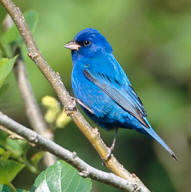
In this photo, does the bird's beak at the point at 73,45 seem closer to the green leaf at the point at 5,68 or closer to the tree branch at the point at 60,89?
the tree branch at the point at 60,89

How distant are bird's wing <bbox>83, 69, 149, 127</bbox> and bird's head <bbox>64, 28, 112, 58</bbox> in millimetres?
328

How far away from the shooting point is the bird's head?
4613 millimetres

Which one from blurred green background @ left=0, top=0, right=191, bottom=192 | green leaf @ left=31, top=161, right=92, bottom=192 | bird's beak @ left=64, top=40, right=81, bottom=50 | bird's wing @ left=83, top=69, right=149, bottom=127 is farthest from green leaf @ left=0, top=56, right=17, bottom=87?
blurred green background @ left=0, top=0, right=191, bottom=192

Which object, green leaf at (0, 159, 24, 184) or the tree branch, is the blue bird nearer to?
the tree branch

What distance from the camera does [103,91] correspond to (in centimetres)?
425

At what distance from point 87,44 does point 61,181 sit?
9.04 ft

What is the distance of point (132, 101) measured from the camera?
4.22 metres

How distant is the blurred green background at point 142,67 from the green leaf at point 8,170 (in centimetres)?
290

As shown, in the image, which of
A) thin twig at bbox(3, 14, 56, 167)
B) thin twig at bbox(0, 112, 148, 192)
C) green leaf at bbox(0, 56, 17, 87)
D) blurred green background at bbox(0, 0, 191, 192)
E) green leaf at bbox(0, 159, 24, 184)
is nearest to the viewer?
thin twig at bbox(0, 112, 148, 192)

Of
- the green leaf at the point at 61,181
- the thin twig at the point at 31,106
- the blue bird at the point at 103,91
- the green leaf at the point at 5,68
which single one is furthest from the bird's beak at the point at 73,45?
the green leaf at the point at 61,181

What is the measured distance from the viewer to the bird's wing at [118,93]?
4.10m

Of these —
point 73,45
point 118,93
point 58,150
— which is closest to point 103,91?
point 118,93

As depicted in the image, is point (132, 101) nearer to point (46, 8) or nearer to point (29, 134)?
point (46, 8)

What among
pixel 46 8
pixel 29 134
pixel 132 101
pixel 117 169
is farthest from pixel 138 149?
pixel 29 134
